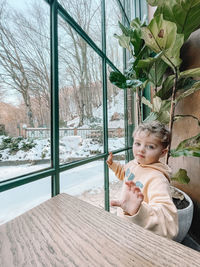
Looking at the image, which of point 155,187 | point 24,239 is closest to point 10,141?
point 24,239

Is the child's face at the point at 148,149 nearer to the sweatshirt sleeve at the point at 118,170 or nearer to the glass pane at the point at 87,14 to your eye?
the sweatshirt sleeve at the point at 118,170

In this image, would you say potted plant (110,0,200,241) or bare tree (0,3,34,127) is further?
potted plant (110,0,200,241)

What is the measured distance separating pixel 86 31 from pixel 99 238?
1.50 m

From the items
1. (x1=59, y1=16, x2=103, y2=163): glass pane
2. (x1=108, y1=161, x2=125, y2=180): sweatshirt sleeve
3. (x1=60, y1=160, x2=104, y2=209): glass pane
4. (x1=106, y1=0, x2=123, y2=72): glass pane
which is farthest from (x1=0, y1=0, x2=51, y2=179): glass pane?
(x1=106, y1=0, x2=123, y2=72): glass pane

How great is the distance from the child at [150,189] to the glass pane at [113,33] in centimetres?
122

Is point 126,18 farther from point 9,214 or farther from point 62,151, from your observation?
point 9,214

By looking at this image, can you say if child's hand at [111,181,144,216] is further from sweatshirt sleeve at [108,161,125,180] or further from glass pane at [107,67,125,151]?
glass pane at [107,67,125,151]

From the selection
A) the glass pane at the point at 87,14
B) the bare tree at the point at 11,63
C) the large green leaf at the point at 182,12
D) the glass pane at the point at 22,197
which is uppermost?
the glass pane at the point at 87,14

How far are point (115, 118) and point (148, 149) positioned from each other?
0.93m

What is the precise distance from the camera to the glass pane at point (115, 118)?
1.51 m

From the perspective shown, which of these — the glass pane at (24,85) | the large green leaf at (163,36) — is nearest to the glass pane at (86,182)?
the glass pane at (24,85)

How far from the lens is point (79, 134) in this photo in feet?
3.51

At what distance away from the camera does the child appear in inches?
16.6

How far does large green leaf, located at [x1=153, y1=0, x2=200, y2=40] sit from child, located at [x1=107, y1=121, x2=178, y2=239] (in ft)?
2.75
